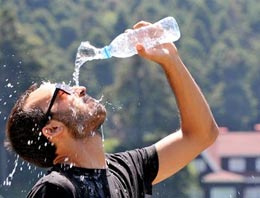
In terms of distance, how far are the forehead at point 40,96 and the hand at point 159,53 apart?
0.31 meters

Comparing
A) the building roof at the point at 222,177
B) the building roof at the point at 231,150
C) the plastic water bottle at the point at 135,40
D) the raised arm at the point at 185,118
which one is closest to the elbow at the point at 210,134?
the raised arm at the point at 185,118

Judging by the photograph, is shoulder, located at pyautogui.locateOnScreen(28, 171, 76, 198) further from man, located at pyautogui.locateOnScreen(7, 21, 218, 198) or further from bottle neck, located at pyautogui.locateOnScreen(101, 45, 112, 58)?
bottle neck, located at pyautogui.locateOnScreen(101, 45, 112, 58)

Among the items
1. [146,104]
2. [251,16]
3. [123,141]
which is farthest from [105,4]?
[123,141]

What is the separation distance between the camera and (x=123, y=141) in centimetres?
2931

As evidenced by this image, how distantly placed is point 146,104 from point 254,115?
22.3ft

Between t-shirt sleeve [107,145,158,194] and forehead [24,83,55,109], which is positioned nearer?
forehead [24,83,55,109]

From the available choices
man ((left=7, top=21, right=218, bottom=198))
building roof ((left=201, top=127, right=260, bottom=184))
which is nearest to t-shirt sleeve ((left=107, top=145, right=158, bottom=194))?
man ((left=7, top=21, right=218, bottom=198))

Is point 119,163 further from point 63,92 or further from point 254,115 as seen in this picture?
point 254,115

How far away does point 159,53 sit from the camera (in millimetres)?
3408

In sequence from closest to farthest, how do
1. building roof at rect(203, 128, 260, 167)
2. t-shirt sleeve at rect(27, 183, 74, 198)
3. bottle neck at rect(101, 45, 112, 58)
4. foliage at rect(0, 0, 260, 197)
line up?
t-shirt sleeve at rect(27, 183, 74, 198)
bottle neck at rect(101, 45, 112, 58)
foliage at rect(0, 0, 260, 197)
building roof at rect(203, 128, 260, 167)

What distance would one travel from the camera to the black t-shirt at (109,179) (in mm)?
2924

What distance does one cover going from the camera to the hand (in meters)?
3.37

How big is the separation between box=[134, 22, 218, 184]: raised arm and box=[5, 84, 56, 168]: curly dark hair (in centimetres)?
43

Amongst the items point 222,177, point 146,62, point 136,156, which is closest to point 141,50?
point 136,156
